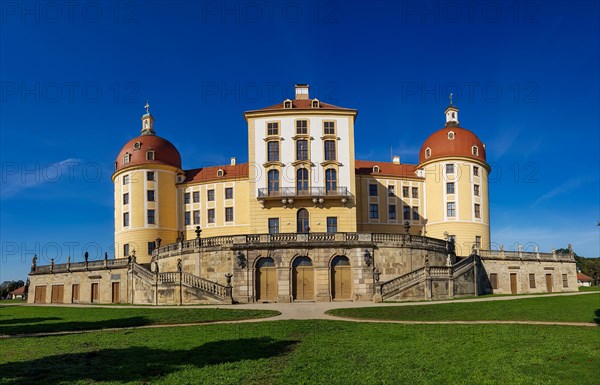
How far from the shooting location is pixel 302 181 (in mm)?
49031

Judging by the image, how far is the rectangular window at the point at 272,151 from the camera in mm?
49491

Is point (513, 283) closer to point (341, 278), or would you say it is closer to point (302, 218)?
Answer: point (302, 218)

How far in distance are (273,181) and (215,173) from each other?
13.4m

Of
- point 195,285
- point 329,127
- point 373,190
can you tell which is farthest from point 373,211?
point 195,285

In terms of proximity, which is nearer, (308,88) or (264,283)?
(264,283)

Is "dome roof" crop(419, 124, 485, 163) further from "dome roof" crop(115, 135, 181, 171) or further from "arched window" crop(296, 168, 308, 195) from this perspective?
"dome roof" crop(115, 135, 181, 171)

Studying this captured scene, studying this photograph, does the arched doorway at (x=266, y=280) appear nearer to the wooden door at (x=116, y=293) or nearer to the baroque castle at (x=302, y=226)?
the baroque castle at (x=302, y=226)

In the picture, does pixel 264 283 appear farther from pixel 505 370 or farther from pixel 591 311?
pixel 505 370

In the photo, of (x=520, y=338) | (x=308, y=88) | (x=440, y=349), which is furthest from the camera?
(x=308, y=88)

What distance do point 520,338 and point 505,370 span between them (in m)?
5.00

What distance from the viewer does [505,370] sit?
43.2 ft

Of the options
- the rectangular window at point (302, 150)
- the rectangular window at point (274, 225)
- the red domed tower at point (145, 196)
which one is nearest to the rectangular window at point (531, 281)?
the rectangular window at point (302, 150)

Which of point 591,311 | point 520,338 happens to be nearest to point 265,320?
point 520,338

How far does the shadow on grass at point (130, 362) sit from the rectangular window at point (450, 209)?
42992 mm
